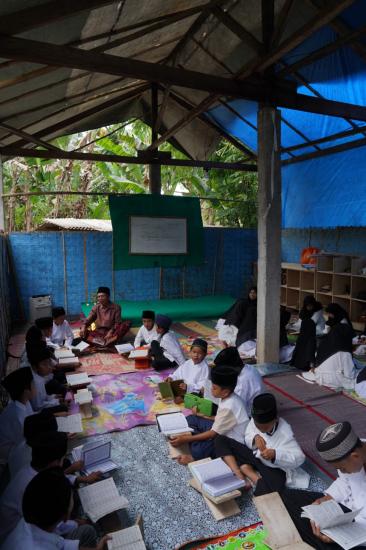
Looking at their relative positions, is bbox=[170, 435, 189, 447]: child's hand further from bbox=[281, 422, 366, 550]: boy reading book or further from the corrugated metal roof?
the corrugated metal roof

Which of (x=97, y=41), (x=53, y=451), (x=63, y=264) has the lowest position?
(x=53, y=451)

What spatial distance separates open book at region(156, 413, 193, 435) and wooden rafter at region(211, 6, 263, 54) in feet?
14.3

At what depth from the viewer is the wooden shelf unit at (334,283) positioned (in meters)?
7.92

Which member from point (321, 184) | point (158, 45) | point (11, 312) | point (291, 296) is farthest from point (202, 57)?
point (11, 312)

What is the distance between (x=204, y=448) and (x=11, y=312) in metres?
6.83

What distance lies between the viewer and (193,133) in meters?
9.53

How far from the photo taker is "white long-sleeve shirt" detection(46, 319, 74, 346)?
20.6 feet

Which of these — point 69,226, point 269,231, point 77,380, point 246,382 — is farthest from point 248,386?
point 69,226

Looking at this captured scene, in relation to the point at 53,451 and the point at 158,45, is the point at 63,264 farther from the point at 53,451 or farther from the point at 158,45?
the point at 53,451

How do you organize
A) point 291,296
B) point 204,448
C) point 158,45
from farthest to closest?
point 291,296 < point 158,45 < point 204,448

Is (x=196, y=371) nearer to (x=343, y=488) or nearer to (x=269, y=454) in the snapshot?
(x=269, y=454)

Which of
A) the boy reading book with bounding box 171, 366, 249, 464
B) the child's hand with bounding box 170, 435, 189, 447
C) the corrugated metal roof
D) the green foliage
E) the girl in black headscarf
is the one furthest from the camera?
the green foliage

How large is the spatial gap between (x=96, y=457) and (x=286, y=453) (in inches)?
59.1

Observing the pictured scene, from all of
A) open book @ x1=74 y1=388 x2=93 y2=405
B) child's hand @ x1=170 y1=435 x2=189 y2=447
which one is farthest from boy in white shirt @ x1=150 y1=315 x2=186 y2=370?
child's hand @ x1=170 y1=435 x2=189 y2=447
